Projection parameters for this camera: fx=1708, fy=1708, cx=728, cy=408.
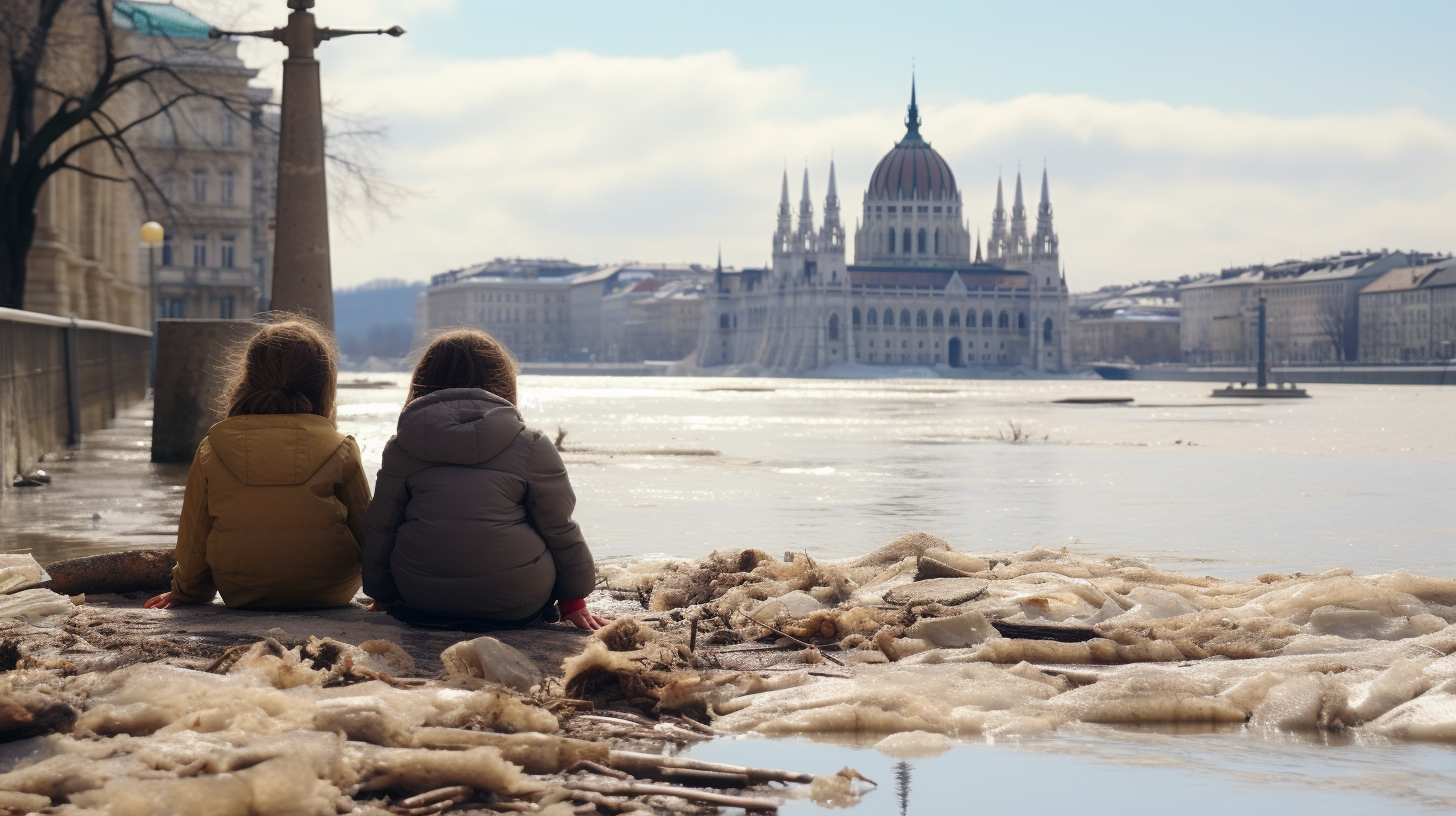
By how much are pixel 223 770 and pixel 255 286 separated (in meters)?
63.7

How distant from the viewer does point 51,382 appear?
51.2 feet

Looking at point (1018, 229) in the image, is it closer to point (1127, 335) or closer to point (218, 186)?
point (1127, 335)

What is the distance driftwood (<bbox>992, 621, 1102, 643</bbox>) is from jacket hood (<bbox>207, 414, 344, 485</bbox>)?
2.35 m

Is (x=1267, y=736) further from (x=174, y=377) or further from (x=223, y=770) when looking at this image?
(x=174, y=377)

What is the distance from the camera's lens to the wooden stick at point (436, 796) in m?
3.46

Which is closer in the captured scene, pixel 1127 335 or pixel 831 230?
pixel 831 230

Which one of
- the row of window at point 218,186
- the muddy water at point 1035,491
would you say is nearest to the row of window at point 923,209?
the row of window at point 218,186

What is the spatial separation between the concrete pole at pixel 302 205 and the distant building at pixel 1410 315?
124m

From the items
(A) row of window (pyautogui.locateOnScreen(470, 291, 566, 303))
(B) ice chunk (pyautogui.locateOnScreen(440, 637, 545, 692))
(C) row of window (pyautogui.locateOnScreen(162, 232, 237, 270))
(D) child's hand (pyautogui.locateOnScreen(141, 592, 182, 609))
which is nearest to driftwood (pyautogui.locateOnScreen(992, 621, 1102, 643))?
(B) ice chunk (pyautogui.locateOnScreen(440, 637, 545, 692))

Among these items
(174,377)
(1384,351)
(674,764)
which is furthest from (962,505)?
(1384,351)

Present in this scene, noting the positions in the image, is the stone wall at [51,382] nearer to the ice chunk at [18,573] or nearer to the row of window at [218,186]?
the ice chunk at [18,573]

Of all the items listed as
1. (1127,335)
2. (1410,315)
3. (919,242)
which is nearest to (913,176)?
(919,242)

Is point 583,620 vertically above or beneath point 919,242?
beneath

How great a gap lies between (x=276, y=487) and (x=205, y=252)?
63.8m
